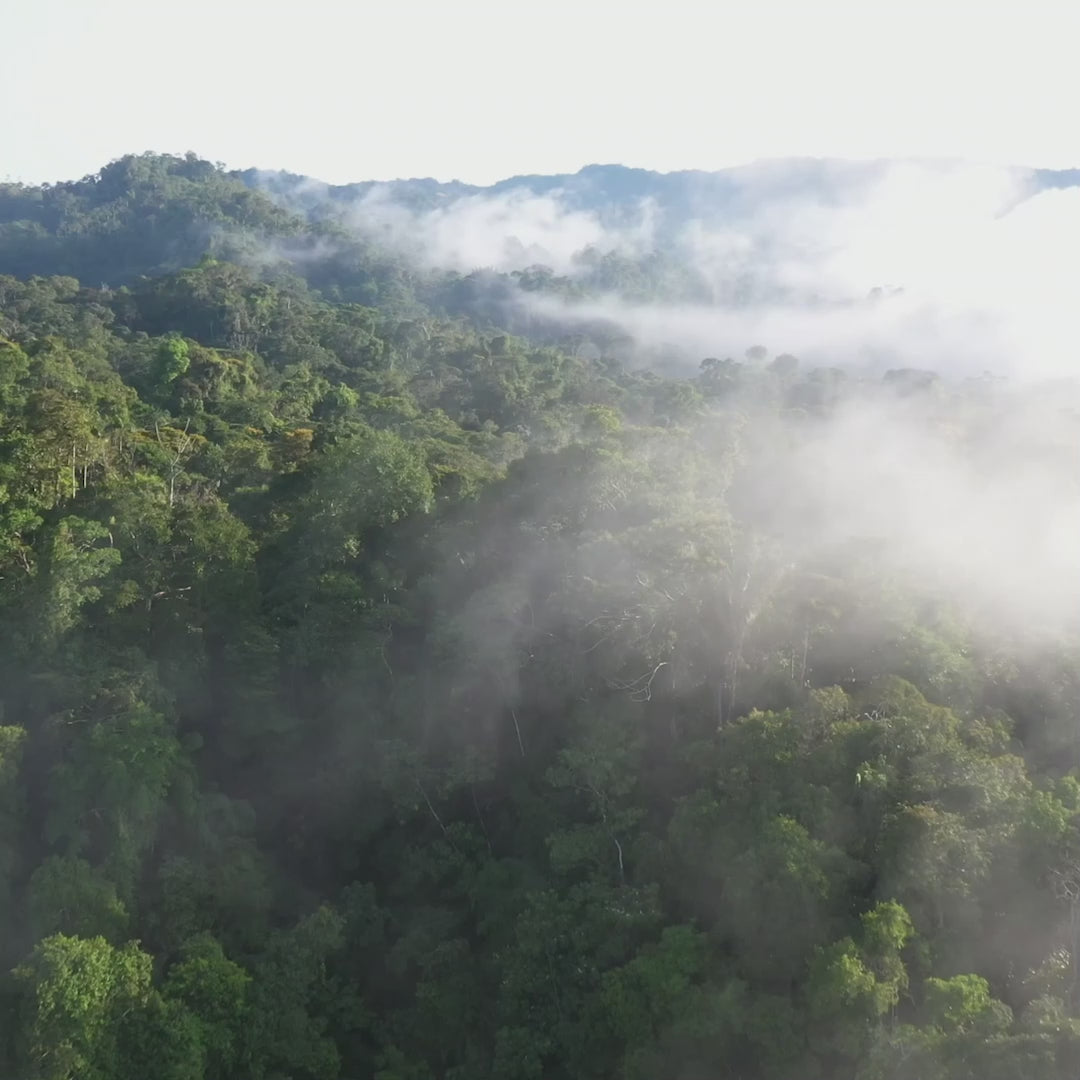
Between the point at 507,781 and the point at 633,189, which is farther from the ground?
the point at 633,189

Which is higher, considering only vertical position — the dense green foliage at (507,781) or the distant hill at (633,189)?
the distant hill at (633,189)

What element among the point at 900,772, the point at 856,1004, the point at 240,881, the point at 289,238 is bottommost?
the point at 240,881

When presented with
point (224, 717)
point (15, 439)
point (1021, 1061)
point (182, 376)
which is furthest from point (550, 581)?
point (182, 376)

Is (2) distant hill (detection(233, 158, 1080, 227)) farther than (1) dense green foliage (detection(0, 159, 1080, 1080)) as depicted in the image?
Yes

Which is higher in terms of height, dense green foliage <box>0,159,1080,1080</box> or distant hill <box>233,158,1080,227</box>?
distant hill <box>233,158,1080,227</box>

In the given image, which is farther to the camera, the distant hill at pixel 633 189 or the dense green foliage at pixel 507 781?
the distant hill at pixel 633 189

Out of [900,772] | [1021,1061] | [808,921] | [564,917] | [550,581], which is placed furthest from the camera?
[550,581]

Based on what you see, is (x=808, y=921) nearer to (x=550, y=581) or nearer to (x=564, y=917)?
(x=564, y=917)

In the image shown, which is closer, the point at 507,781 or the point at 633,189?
the point at 507,781
